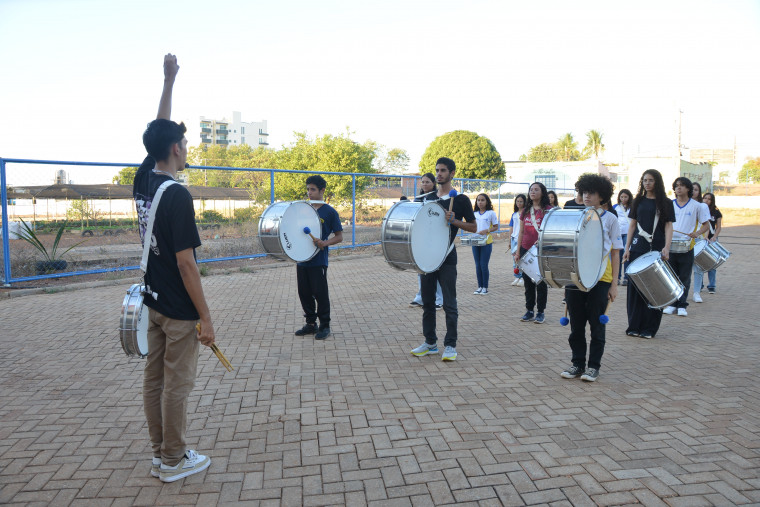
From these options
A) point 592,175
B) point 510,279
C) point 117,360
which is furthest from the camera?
point 510,279

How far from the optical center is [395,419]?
4.20m

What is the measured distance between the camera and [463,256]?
1612cm

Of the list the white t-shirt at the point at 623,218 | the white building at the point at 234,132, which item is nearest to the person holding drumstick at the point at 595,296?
the white t-shirt at the point at 623,218

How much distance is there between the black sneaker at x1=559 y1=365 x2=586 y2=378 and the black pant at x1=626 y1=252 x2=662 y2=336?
2.10m

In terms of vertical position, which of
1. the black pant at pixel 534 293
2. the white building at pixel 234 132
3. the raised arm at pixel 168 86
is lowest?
the black pant at pixel 534 293

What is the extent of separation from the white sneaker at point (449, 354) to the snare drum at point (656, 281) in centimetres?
256

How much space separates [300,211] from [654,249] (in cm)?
471

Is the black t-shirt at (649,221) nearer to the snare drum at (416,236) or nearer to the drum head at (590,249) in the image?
the drum head at (590,249)

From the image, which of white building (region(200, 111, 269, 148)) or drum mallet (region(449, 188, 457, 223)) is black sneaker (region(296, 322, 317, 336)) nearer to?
drum mallet (region(449, 188, 457, 223))

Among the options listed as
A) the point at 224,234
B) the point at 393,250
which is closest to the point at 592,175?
the point at 393,250

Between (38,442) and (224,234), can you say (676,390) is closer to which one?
(38,442)

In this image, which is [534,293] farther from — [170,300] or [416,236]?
[170,300]

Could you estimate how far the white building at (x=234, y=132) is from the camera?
13338cm

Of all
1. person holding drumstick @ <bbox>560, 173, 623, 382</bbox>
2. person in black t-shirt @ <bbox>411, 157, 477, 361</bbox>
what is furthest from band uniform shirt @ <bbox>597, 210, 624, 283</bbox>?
person in black t-shirt @ <bbox>411, 157, 477, 361</bbox>
